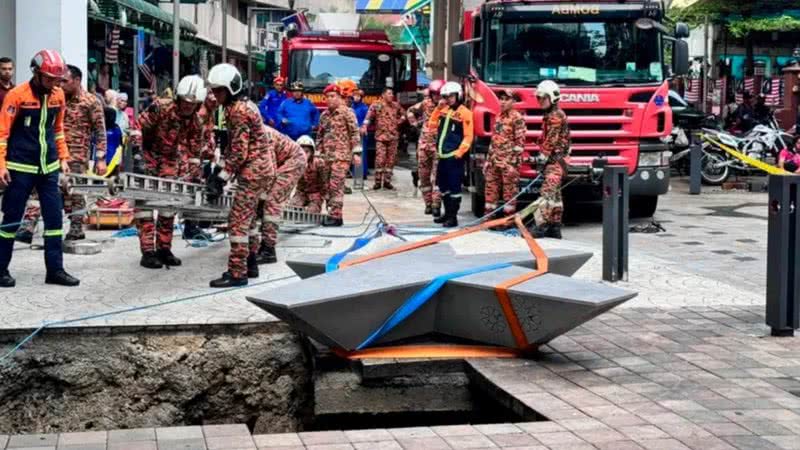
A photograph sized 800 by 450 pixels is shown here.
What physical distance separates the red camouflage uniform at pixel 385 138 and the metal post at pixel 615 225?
10458 millimetres

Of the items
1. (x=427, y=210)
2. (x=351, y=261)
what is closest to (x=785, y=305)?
(x=351, y=261)

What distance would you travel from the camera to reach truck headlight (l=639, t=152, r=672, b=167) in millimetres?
15094

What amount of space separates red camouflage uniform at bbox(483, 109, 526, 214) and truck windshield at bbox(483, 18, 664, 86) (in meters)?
1.33

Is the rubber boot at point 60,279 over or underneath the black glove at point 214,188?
underneath

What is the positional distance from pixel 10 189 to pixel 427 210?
7.85 metres

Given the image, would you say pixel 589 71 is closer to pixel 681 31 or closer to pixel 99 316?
pixel 681 31

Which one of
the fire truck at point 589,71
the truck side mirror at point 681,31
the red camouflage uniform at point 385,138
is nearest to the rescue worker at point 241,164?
the fire truck at point 589,71

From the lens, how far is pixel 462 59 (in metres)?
15.1

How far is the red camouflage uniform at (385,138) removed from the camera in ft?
67.6

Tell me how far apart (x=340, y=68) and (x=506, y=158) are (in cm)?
1066

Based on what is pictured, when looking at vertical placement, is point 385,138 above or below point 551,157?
above

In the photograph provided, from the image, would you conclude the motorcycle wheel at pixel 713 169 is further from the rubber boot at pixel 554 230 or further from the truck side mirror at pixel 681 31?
the rubber boot at pixel 554 230

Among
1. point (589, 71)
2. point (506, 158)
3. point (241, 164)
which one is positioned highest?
point (589, 71)

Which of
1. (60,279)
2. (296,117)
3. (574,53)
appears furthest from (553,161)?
(296,117)
